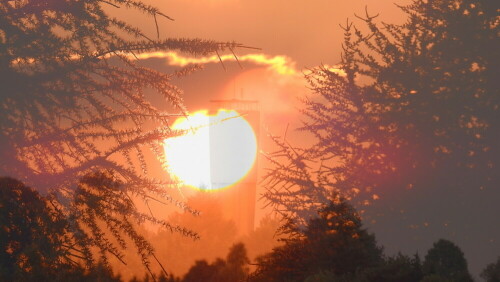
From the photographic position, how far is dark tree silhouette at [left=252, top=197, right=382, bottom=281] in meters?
10.5

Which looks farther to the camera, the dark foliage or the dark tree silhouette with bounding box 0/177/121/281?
the dark foliage

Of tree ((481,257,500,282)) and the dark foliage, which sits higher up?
the dark foliage

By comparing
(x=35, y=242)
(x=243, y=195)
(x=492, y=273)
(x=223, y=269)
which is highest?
(x=243, y=195)

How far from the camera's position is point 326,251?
34.2ft

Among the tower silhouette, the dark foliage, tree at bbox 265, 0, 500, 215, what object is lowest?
the dark foliage

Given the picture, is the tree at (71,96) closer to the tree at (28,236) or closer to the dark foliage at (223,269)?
the tree at (28,236)

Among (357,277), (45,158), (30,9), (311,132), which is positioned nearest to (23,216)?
(45,158)

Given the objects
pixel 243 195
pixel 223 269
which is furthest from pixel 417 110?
pixel 243 195

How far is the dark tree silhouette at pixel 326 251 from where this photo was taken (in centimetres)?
1048

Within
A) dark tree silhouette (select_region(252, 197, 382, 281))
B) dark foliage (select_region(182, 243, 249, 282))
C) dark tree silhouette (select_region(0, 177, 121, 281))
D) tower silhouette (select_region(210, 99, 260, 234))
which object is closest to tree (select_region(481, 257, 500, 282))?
dark tree silhouette (select_region(252, 197, 382, 281))

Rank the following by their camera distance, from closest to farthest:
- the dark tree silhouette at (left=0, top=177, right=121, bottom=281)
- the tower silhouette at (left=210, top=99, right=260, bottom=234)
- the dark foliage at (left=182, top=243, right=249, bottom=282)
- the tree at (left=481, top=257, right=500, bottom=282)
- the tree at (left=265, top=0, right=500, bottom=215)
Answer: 1. the dark tree silhouette at (left=0, top=177, right=121, bottom=281)
2. the tree at (left=481, top=257, right=500, bottom=282)
3. the dark foliage at (left=182, top=243, right=249, bottom=282)
4. the tree at (left=265, top=0, right=500, bottom=215)
5. the tower silhouette at (left=210, top=99, right=260, bottom=234)

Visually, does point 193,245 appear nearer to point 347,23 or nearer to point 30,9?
point 347,23

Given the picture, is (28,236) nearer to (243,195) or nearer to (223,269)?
(223,269)

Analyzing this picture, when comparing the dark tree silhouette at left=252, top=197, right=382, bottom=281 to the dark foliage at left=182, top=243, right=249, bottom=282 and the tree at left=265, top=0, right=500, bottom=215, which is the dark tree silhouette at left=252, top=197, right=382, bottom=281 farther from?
the tree at left=265, top=0, right=500, bottom=215
